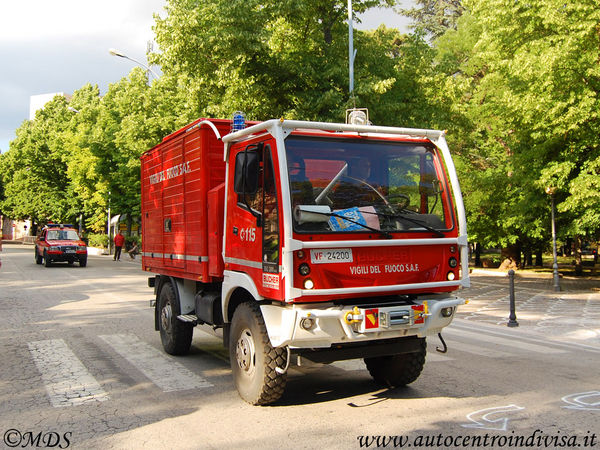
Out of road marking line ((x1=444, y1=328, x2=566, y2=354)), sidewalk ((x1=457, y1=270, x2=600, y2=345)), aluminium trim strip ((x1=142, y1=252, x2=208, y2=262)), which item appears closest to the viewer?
aluminium trim strip ((x1=142, y1=252, x2=208, y2=262))

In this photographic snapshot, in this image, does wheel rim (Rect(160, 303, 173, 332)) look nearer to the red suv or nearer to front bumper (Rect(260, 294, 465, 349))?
front bumper (Rect(260, 294, 465, 349))

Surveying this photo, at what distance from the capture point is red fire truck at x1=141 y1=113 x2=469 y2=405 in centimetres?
505

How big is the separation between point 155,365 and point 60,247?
2323 cm

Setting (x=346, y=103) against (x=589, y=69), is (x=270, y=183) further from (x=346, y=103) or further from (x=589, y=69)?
(x=589, y=69)

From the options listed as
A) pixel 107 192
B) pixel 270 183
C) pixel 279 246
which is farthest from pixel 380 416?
pixel 107 192

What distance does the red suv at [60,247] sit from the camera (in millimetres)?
28266

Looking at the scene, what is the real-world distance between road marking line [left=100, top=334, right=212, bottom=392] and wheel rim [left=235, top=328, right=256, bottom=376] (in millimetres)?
908

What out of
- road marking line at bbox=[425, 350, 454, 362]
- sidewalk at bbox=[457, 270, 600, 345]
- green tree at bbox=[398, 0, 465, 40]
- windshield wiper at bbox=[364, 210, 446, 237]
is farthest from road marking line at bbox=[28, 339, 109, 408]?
green tree at bbox=[398, 0, 465, 40]

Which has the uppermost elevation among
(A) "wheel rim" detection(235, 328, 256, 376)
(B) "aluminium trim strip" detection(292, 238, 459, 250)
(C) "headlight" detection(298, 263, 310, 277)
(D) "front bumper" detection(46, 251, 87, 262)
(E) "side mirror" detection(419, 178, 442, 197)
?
(E) "side mirror" detection(419, 178, 442, 197)

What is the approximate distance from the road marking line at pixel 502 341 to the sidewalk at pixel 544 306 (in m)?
1.17

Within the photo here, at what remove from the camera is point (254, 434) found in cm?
484

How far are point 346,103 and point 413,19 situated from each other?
28594 mm

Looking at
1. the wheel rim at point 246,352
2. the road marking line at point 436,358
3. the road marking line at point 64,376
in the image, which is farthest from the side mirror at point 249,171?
the road marking line at point 436,358

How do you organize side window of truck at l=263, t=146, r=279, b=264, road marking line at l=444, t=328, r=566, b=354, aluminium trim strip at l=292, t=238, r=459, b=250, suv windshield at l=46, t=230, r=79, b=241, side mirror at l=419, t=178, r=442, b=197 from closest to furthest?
1. aluminium trim strip at l=292, t=238, r=459, b=250
2. side window of truck at l=263, t=146, r=279, b=264
3. side mirror at l=419, t=178, r=442, b=197
4. road marking line at l=444, t=328, r=566, b=354
5. suv windshield at l=46, t=230, r=79, b=241
